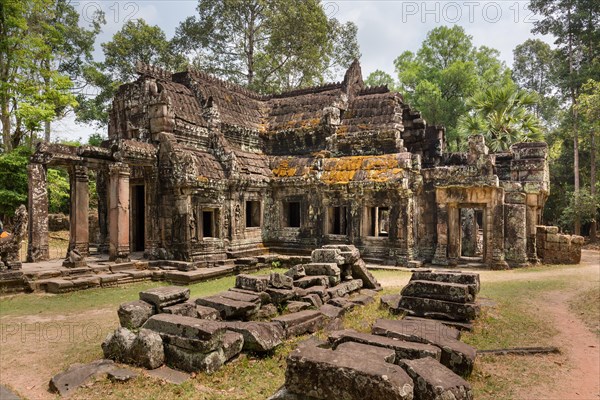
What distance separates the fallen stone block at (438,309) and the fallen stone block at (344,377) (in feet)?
12.9

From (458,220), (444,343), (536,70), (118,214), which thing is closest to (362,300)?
(444,343)

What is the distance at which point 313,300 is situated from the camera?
862 centimetres

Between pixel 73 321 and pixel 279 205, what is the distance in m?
10.5

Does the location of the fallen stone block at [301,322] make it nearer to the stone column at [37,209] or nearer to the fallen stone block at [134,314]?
the fallen stone block at [134,314]

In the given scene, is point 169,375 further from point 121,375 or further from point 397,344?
point 397,344

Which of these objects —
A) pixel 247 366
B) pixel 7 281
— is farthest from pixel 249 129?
pixel 247 366

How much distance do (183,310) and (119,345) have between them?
1.14 metres

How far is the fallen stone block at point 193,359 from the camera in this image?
5.48m

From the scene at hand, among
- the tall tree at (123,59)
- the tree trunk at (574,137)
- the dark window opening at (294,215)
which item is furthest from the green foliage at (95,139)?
the tree trunk at (574,137)

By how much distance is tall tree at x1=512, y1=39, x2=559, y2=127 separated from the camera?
37.8m

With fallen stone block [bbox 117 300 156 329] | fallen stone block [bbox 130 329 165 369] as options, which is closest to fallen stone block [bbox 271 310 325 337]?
fallen stone block [bbox 130 329 165 369]

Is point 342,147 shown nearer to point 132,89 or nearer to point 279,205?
point 279,205

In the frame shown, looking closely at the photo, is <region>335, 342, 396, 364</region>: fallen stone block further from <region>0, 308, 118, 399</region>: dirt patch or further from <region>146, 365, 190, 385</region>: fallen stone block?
<region>0, 308, 118, 399</region>: dirt patch

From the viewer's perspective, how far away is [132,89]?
15.5 metres
